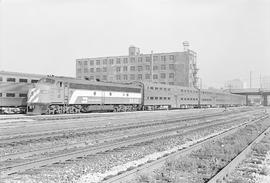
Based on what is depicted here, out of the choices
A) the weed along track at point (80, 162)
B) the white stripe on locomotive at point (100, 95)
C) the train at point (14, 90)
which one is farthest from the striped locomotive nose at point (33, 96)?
the weed along track at point (80, 162)

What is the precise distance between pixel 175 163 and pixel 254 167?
6.88 feet

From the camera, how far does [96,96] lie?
33531mm

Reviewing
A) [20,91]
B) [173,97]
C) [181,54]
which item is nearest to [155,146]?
[20,91]

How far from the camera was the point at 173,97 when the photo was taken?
170 ft

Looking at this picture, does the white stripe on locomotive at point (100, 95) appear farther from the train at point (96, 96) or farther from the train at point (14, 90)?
the train at point (14, 90)

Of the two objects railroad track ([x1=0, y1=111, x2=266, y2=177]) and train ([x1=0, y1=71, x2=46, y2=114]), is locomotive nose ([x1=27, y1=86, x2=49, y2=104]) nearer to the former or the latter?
train ([x1=0, y1=71, x2=46, y2=114])

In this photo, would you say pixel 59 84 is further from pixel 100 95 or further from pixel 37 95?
pixel 100 95

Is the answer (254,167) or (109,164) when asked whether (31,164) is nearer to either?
(109,164)

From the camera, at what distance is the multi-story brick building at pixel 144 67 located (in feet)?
367

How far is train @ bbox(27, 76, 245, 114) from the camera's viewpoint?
28.4m

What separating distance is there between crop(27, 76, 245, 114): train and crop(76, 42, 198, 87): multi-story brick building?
5705 centimetres

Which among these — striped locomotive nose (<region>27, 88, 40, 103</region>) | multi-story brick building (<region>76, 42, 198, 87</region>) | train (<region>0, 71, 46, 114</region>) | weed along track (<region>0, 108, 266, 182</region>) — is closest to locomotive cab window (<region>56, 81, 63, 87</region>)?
striped locomotive nose (<region>27, 88, 40, 103</region>)

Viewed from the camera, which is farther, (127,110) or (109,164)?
(127,110)

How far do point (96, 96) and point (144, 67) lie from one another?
8561 centimetres
